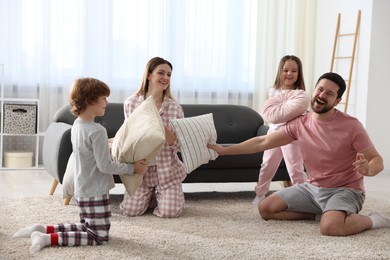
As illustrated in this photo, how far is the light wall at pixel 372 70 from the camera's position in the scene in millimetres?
6641

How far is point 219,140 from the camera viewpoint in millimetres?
5184

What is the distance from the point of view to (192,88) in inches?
281

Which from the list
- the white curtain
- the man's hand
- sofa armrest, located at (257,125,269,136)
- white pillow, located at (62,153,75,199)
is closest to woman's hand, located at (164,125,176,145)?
white pillow, located at (62,153,75,199)

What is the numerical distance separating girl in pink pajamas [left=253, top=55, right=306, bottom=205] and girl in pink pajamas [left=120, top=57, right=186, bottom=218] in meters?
0.72

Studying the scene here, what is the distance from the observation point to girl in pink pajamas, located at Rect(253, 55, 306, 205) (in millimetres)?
4293

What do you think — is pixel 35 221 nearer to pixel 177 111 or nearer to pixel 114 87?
pixel 177 111

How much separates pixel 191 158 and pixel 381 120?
3.66 meters

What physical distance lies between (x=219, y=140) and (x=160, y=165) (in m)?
1.34

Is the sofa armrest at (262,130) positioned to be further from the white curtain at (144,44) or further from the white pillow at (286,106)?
the white curtain at (144,44)

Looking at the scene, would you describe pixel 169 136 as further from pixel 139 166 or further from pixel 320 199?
pixel 320 199

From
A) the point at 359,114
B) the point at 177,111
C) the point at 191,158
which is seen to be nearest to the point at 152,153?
the point at 191,158

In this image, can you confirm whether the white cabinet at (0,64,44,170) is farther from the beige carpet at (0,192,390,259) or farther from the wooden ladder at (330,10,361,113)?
the wooden ladder at (330,10,361,113)

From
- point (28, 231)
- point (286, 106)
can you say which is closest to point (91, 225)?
point (28, 231)

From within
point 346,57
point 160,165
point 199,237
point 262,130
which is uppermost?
point 346,57
